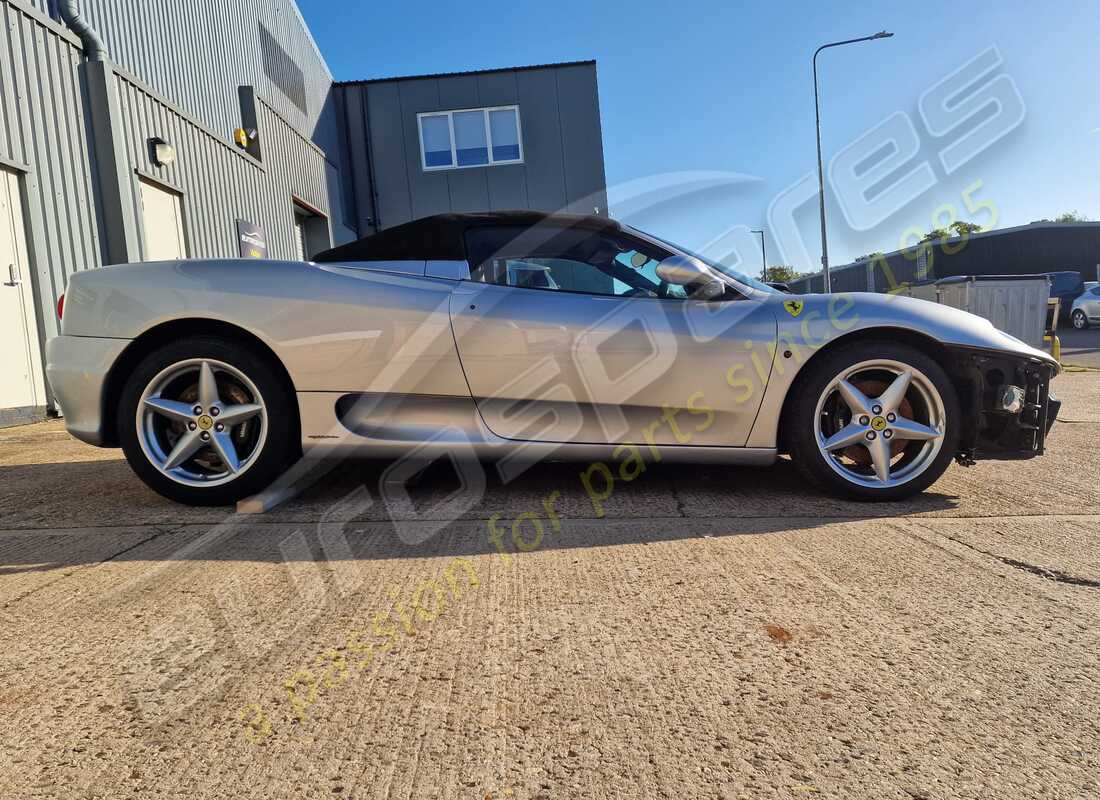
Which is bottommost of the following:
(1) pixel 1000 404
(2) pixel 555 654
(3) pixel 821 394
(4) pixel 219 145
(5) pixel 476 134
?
(2) pixel 555 654

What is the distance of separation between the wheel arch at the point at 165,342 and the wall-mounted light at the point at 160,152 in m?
6.51

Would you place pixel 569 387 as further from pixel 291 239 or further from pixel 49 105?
pixel 291 239

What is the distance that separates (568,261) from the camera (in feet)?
10.4

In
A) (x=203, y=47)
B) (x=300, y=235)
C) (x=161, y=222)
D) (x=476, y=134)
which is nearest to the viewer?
→ (x=161, y=222)

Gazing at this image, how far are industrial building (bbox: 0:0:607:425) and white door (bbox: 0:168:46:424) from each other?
0.05 feet

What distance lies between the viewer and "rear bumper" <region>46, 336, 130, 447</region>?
2.95m

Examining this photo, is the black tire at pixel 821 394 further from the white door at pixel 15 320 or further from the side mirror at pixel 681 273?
the white door at pixel 15 320

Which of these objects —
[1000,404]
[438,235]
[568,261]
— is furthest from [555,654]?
[1000,404]

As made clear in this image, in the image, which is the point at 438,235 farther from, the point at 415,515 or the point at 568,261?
the point at 415,515

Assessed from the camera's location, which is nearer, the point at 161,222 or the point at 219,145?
the point at 161,222

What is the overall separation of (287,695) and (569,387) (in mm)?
1754

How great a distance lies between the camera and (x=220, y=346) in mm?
2928

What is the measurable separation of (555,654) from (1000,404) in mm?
2460

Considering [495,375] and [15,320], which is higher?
[15,320]
